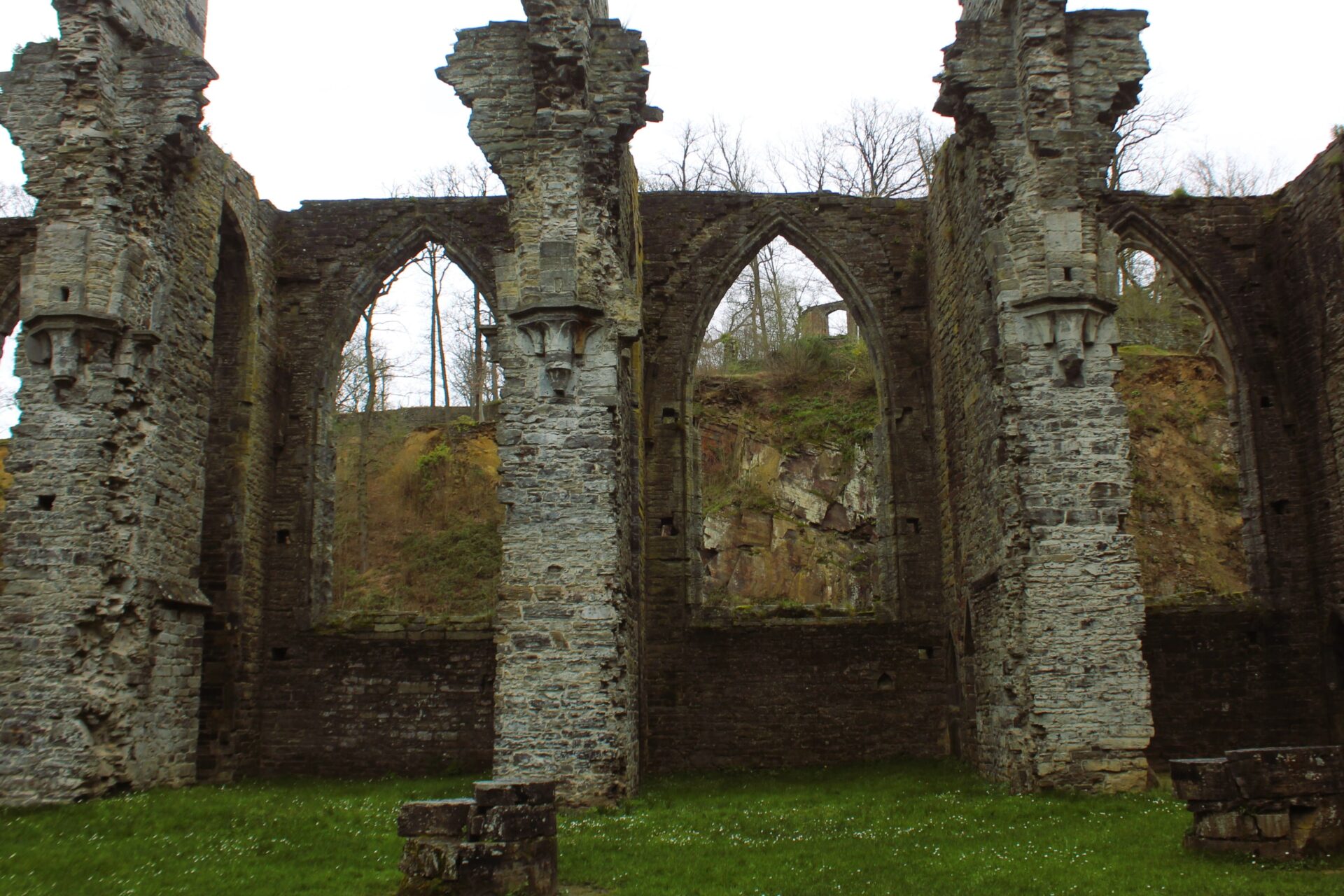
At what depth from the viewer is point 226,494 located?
13.6 metres

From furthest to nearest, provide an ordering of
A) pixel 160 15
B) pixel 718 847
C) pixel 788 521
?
pixel 788 521, pixel 160 15, pixel 718 847

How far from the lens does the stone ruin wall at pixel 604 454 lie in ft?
33.8

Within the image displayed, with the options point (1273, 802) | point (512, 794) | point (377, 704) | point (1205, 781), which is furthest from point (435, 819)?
point (377, 704)

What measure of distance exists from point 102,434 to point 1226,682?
1241cm

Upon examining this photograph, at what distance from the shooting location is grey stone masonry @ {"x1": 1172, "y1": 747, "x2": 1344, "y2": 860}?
22.2ft

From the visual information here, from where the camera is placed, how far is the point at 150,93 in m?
11.8

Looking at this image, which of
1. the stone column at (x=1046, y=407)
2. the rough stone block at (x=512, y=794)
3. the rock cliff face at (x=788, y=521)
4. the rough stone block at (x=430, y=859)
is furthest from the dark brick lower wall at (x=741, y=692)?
the rough stone block at (x=430, y=859)

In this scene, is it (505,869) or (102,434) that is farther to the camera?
(102,434)

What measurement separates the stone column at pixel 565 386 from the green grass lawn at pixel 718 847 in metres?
1.05

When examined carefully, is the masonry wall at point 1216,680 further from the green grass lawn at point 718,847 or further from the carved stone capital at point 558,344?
the carved stone capital at point 558,344

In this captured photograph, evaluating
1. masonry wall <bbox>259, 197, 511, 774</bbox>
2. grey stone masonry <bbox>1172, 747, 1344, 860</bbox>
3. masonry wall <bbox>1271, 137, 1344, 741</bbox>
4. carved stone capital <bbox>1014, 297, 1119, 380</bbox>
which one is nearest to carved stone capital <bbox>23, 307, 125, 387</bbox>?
masonry wall <bbox>259, 197, 511, 774</bbox>

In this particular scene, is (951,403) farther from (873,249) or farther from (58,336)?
(58,336)

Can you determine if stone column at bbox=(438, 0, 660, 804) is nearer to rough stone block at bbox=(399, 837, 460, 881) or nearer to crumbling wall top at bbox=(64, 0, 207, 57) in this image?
rough stone block at bbox=(399, 837, 460, 881)

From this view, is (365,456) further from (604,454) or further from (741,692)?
(604,454)
